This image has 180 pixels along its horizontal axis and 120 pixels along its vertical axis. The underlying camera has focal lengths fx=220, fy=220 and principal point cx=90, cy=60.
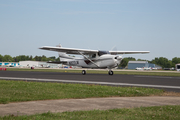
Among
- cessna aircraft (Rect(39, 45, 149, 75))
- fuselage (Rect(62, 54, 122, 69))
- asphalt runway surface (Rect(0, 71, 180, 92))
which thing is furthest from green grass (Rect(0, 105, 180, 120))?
cessna aircraft (Rect(39, 45, 149, 75))

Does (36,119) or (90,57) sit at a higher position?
(90,57)

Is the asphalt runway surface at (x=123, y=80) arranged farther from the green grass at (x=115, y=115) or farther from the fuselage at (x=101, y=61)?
the green grass at (x=115, y=115)

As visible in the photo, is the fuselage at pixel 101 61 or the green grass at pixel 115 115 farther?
the fuselage at pixel 101 61

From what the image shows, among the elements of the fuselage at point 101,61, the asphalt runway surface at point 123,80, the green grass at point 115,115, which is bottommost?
the green grass at point 115,115

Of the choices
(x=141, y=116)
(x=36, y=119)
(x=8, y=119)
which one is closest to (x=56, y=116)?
(x=36, y=119)

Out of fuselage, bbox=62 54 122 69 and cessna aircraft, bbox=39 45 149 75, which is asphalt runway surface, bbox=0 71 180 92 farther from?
cessna aircraft, bbox=39 45 149 75

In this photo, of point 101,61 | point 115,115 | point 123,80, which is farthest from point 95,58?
point 115,115

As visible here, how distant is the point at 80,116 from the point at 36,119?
1.36 metres

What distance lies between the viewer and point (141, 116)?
717cm

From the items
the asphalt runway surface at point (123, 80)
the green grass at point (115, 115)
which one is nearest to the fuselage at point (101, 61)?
the asphalt runway surface at point (123, 80)

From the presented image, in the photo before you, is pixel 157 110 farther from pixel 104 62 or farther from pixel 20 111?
pixel 104 62

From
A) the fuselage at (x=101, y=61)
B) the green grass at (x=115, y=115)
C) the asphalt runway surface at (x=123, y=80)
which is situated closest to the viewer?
the green grass at (x=115, y=115)

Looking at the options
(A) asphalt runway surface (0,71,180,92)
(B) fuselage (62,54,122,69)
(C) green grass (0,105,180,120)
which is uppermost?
(B) fuselage (62,54,122,69)

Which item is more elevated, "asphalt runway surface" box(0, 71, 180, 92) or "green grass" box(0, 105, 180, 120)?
Result: "asphalt runway surface" box(0, 71, 180, 92)
